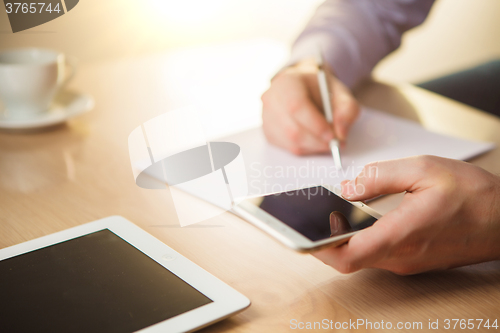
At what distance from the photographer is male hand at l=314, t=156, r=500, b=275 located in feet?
1.16

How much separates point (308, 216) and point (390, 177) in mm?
82

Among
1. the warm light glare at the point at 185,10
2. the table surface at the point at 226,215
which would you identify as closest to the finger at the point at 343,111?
the table surface at the point at 226,215

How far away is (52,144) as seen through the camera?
0.68 metres

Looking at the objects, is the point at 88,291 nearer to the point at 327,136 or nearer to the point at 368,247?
the point at 368,247

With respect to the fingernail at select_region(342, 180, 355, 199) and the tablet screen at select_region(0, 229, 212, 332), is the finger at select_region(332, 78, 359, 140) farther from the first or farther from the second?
the tablet screen at select_region(0, 229, 212, 332)

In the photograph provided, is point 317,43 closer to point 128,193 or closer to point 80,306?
point 128,193

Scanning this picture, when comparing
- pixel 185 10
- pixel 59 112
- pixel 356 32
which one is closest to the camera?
pixel 59 112

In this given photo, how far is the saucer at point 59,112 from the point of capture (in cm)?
69
